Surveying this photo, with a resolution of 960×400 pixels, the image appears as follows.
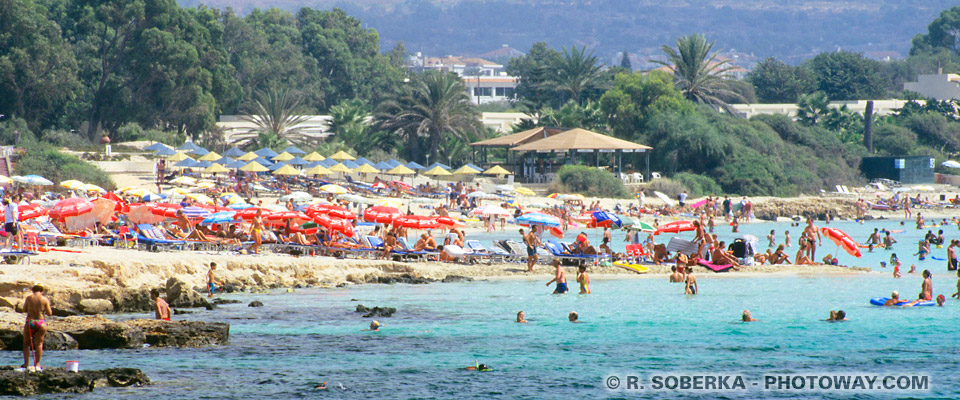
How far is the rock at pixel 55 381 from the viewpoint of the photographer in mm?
11711

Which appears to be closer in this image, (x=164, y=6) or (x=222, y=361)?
(x=222, y=361)

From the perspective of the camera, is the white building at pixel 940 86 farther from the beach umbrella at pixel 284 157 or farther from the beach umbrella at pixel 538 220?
the beach umbrella at pixel 538 220

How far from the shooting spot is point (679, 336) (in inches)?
669

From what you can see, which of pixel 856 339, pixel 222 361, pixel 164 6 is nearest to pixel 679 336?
pixel 856 339

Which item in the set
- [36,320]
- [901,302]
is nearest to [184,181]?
[901,302]

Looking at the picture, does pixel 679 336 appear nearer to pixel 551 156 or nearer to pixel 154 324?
pixel 154 324

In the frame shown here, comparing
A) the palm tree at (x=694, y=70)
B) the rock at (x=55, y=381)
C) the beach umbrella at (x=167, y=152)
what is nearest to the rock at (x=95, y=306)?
the rock at (x=55, y=381)

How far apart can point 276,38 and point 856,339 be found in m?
65.5

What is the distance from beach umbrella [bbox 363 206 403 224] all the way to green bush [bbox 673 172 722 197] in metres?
24.2

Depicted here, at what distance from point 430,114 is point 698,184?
43.8ft

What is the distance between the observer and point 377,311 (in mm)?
18172

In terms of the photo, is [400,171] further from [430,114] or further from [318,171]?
[430,114]

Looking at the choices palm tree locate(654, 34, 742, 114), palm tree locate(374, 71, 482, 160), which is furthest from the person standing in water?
palm tree locate(654, 34, 742, 114)

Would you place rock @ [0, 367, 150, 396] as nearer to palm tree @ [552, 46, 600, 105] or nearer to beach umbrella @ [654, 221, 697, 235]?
beach umbrella @ [654, 221, 697, 235]
